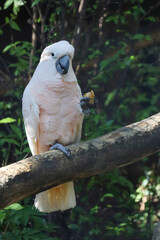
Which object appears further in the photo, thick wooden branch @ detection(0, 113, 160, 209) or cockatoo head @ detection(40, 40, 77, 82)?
cockatoo head @ detection(40, 40, 77, 82)

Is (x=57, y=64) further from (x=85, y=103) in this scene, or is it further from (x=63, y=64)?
(x=85, y=103)

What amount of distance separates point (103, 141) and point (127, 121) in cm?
148

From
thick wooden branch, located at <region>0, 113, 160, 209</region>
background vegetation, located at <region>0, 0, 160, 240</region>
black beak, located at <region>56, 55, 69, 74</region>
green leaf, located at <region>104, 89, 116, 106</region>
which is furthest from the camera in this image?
green leaf, located at <region>104, 89, 116, 106</region>

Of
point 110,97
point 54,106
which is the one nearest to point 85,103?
point 54,106

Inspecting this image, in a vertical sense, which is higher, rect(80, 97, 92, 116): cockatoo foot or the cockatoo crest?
the cockatoo crest

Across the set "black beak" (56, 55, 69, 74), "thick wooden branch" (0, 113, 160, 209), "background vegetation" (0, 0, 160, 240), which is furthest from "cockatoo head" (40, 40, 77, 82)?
"background vegetation" (0, 0, 160, 240)

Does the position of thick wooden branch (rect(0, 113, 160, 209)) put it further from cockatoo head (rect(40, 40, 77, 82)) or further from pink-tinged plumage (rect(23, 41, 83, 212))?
cockatoo head (rect(40, 40, 77, 82))

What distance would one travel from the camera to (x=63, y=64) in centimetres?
163

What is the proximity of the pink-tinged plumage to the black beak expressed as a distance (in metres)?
0.02

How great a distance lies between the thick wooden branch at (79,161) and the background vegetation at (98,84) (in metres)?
0.54

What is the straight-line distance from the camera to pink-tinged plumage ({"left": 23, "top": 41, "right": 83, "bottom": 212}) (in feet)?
5.50

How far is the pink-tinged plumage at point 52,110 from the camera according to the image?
1.68 m

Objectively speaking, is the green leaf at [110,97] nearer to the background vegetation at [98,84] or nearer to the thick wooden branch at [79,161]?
the background vegetation at [98,84]

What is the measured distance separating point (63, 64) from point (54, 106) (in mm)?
234
